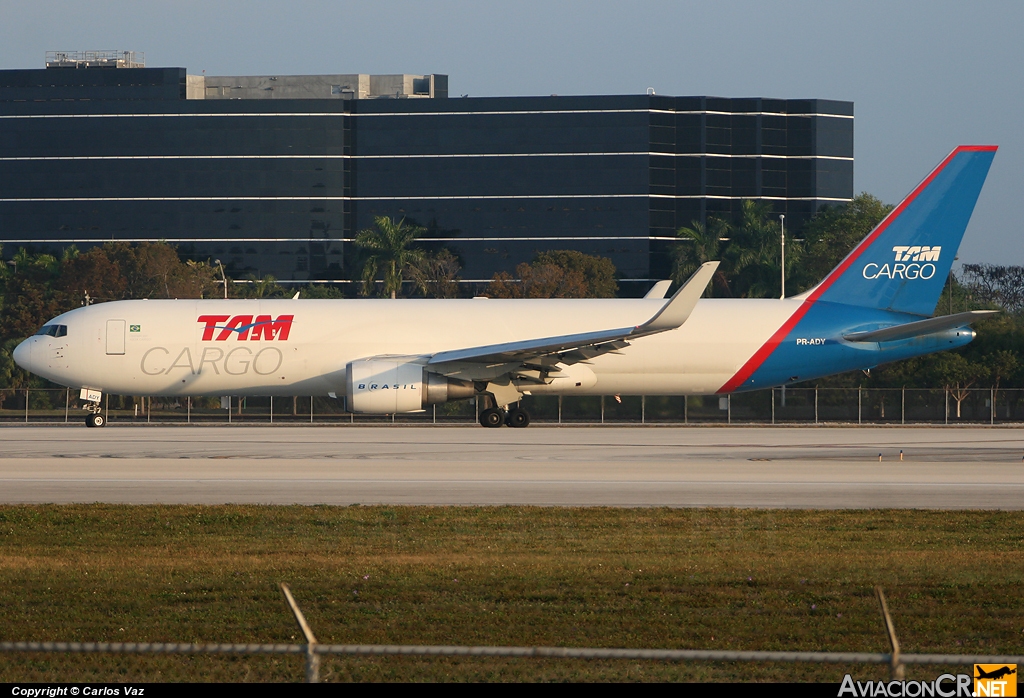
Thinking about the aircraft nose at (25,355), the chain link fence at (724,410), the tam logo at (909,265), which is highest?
the tam logo at (909,265)

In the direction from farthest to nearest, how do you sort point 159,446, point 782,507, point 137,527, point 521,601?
point 159,446 → point 782,507 → point 137,527 → point 521,601

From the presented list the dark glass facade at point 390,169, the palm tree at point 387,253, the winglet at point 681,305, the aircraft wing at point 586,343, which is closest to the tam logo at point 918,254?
the aircraft wing at point 586,343

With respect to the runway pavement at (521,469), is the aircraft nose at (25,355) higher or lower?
higher

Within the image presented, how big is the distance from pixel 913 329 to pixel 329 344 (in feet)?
60.1

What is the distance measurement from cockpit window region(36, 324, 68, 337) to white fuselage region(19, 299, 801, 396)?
6.8 inches

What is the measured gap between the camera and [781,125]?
123 metres

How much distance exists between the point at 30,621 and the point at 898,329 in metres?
32.7

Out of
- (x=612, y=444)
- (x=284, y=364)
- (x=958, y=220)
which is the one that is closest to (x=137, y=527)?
(x=612, y=444)

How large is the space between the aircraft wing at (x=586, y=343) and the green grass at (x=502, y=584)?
17.2 meters

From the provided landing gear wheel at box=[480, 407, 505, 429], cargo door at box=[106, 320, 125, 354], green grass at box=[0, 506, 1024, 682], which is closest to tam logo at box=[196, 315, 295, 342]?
cargo door at box=[106, 320, 125, 354]

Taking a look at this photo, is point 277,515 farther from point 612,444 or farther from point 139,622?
point 612,444

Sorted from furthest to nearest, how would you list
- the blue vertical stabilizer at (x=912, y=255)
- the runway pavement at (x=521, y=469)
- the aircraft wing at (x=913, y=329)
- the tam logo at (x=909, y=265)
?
the tam logo at (x=909, y=265) → the blue vertical stabilizer at (x=912, y=255) → the aircraft wing at (x=913, y=329) → the runway pavement at (x=521, y=469)

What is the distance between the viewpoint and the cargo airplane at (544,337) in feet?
129

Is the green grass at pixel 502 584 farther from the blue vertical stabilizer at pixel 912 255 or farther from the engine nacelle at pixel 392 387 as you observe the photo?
the blue vertical stabilizer at pixel 912 255
